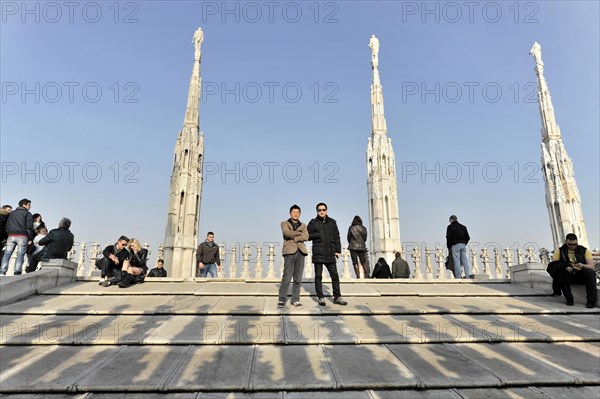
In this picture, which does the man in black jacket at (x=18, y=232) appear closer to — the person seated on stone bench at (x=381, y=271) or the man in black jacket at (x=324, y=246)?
the man in black jacket at (x=324, y=246)

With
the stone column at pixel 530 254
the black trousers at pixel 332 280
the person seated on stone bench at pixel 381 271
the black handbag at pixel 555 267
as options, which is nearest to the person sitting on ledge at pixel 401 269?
the person seated on stone bench at pixel 381 271

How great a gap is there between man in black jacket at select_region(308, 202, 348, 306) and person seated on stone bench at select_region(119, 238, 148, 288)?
468 cm

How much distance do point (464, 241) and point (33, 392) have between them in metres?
11.1

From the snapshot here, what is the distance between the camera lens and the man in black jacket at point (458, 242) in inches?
451

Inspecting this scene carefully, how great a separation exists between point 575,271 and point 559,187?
17.9 metres

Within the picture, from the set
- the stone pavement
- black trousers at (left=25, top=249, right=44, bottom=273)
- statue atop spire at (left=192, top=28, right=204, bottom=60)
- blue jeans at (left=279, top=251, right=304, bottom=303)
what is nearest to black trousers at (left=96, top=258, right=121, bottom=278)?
the stone pavement

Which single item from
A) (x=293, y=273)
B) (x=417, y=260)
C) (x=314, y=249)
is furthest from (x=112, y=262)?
(x=417, y=260)

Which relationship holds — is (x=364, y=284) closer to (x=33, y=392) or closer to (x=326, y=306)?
(x=326, y=306)

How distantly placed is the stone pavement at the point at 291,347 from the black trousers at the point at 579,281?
304 mm

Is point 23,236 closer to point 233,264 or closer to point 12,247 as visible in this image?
point 12,247

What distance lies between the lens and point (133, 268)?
902 cm

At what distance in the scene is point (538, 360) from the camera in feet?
14.9

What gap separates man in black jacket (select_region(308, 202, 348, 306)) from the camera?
7398 mm

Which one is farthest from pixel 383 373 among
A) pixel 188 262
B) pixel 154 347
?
pixel 188 262
